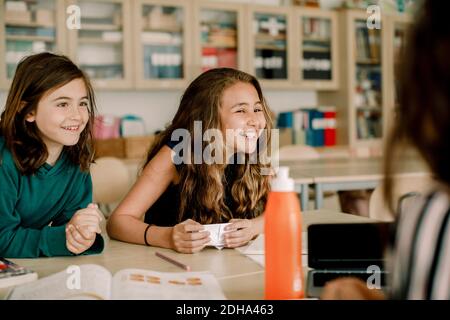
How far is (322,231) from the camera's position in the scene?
0.76 meters

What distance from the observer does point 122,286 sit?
0.73 m

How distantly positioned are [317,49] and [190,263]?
11.1 ft

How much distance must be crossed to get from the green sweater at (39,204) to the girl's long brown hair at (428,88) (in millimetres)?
719

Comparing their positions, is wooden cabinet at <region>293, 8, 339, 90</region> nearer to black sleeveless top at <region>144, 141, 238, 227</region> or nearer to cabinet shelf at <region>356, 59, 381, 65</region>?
cabinet shelf at <region>356, 59, 381, 65</region>

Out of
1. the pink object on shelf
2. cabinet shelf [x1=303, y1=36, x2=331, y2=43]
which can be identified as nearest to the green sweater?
the pink object on shelf

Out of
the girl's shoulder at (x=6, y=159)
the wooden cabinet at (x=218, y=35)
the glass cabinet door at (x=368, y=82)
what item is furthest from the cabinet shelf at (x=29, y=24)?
the girl's shoulder at (x=6, y=159)

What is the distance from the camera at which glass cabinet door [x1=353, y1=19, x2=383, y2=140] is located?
13.5 ft

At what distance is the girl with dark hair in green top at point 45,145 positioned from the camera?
3.49 feet

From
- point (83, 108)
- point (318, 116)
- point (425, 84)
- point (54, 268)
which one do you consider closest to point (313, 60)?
point (318, 116)

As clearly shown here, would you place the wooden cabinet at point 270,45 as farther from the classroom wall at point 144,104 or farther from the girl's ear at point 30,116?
the girl's ear at point 30,116

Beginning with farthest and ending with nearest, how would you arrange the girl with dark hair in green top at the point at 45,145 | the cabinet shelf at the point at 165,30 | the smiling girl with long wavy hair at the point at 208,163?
1. the cabinet shelf at the point at 165,30
2. the smiling girl with long wavy hair at the point at 208,163
3. the girl with dark hair in green top at the point at 45,145

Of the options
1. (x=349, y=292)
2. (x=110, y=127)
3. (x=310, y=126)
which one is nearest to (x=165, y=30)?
(x=110, y=127)

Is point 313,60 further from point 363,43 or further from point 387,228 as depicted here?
point 387,228

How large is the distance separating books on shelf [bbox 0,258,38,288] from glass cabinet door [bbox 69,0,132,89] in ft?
8.65
